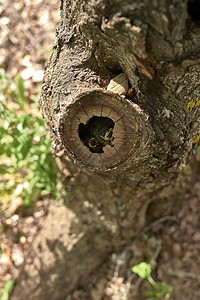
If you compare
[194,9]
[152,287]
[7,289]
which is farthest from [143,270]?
[194,9]

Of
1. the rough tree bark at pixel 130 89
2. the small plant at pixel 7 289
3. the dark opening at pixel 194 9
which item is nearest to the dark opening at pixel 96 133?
the rough tree bark at pixel 130 89

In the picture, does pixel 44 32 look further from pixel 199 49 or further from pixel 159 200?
pixel 199 49

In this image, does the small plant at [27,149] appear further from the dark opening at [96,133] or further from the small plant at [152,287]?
the small plant at [152,287]

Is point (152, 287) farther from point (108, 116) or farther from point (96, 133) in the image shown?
point (108, 116)

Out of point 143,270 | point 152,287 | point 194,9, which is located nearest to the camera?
point 194,9

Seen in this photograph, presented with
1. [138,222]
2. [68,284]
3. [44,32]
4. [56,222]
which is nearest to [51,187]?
[56,222]

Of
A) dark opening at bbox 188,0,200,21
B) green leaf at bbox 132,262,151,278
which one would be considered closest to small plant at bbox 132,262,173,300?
green leaf at bbox 132,262,151,278

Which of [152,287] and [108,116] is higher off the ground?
[108,116]

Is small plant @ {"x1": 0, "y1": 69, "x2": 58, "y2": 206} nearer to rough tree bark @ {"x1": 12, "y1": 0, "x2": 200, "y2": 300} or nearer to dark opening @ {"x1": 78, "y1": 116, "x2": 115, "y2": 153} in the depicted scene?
rough tree bark @ {"x1": 12, "y1": 0, "x2": 200, "y2": 300}
